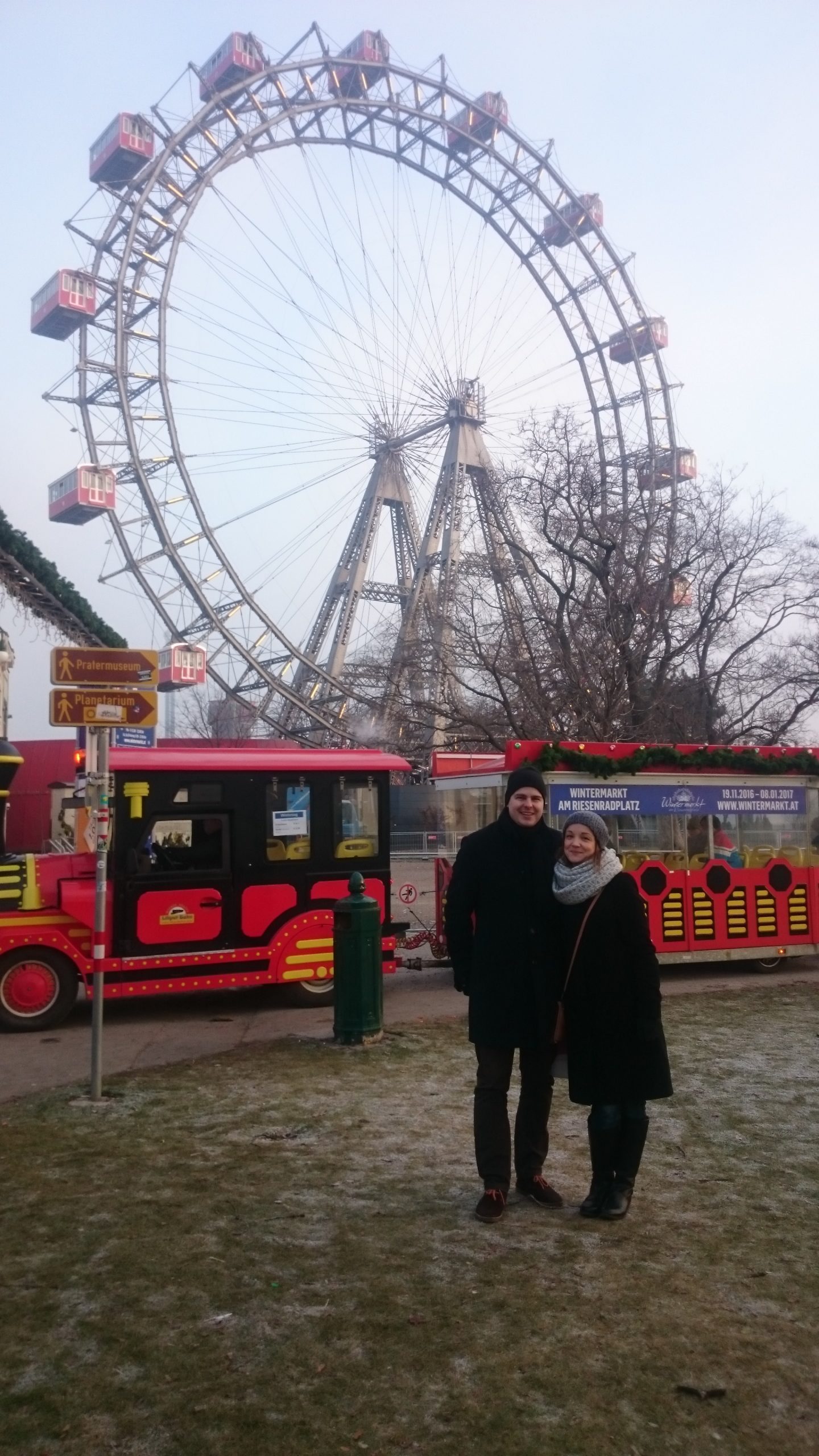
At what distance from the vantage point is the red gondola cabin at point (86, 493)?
2794cm

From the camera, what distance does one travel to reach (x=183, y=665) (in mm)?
31516

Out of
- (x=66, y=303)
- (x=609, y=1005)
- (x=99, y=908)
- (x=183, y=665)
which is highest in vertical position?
(x=66, y=303)

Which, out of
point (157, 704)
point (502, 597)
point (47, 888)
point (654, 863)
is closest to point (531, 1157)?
point (157, 704)

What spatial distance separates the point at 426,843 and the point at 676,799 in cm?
1448

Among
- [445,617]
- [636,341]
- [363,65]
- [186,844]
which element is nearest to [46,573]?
[445,617]

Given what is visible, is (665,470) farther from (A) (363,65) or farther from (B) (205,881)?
(B) (205,881)

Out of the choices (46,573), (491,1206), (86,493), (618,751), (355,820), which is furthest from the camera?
(86,493)

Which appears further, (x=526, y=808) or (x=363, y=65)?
(x=363, y=65)

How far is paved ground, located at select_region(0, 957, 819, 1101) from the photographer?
812cm

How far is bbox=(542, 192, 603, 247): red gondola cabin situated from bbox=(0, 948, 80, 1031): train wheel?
30.8 metres

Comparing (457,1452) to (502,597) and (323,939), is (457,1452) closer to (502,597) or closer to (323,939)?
(323,939)

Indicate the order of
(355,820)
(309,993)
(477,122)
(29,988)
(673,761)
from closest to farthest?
(29,988) < (309,993) < (355,820) < (673,761) < (477,122)

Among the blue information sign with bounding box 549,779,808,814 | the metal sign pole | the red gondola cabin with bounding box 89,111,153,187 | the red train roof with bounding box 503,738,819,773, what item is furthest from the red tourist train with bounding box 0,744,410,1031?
the red gondola cabin with bounding box 89,111,153,187

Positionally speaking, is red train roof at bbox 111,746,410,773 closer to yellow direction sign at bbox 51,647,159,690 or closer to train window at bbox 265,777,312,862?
train window at bbox 265,777,312,862
